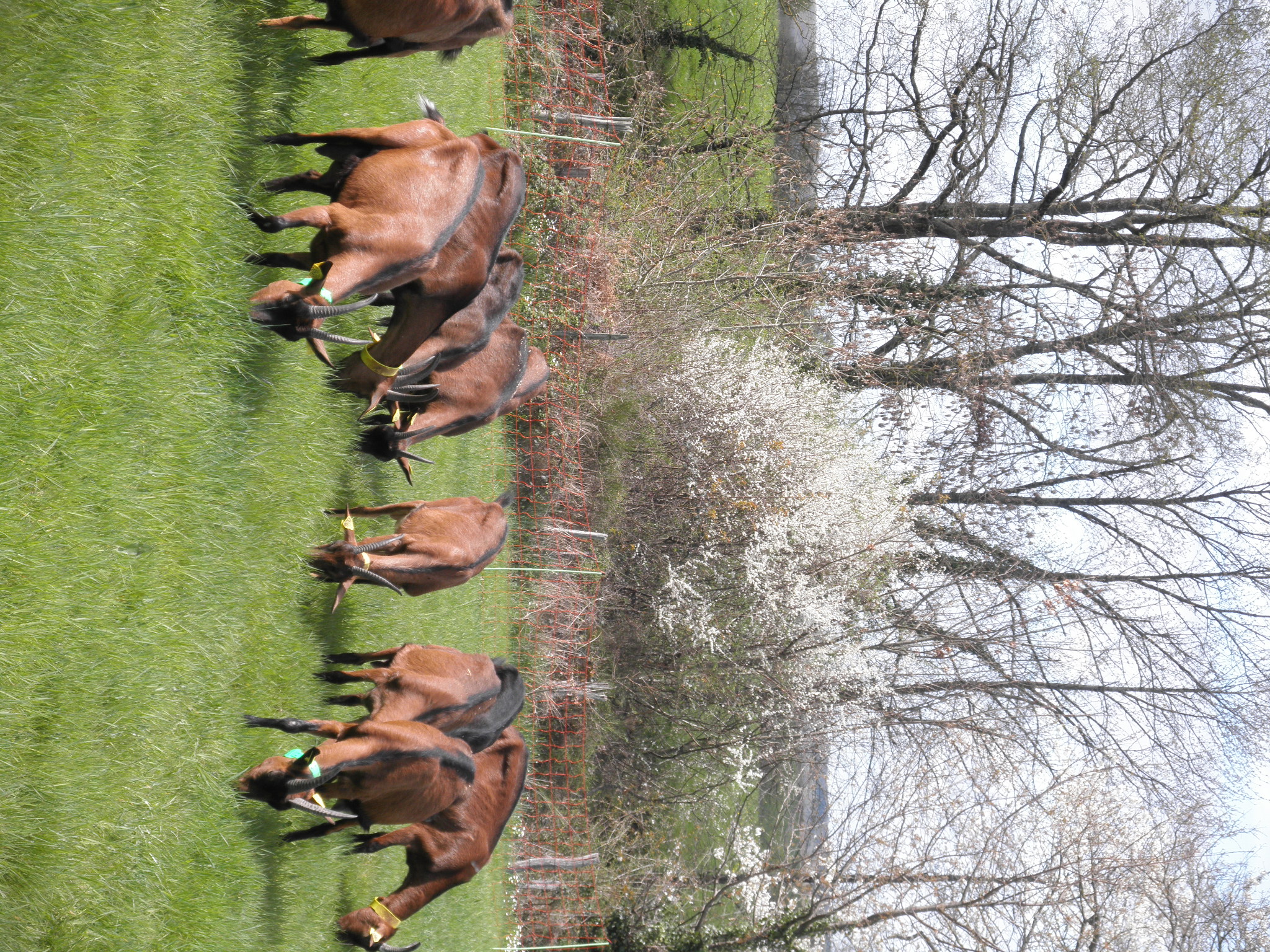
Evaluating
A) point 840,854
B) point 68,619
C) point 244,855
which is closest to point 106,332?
point 68,619

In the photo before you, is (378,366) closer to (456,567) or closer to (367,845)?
(456,567)

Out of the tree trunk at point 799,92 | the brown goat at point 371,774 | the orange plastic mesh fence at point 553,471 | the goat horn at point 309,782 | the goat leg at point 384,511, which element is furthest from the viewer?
the tree trunk at point 799,92

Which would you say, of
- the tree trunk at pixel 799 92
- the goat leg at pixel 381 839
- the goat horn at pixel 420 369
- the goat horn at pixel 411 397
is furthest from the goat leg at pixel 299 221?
the tree trunk at pixel 799 92

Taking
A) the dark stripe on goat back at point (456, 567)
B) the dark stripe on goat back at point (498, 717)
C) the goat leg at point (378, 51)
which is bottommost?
the dark stripe on goat back at point (498, 717)

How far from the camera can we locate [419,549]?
449cm

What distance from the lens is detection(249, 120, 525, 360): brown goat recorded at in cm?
316

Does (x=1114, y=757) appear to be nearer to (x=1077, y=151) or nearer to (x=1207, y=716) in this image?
(x=1207, y=716)

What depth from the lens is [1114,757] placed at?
11.4 meters

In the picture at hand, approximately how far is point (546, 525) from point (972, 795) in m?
6.40

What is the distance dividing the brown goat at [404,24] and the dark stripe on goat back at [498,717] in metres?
3.16

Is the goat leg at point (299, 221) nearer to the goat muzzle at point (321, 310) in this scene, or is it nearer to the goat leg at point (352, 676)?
the goat muzzle at point (321, 310)

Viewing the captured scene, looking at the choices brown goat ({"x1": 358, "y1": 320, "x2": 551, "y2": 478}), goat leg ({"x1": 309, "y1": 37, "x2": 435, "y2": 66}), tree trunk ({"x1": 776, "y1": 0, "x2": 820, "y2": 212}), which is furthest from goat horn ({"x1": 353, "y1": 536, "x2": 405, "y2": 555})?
tree trunk ({"x1": 776, "y1": 0, "x2": 820, "y2": 212})

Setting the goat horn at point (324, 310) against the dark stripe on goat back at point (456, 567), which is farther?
the dark stripe on goat back at point (456, 567)

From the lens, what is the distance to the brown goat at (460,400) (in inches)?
185
